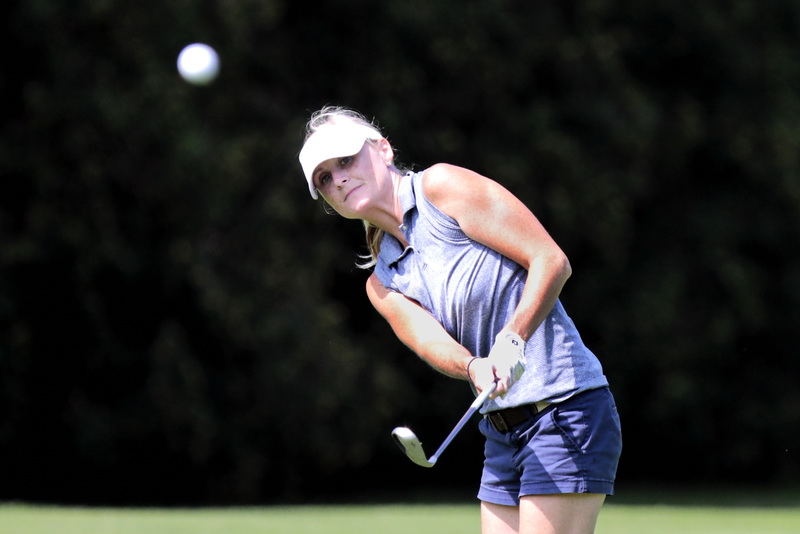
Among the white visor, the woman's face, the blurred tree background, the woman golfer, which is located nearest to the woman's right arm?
the woman golfer

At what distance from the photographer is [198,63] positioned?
10.7m

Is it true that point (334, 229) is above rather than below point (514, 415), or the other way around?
below

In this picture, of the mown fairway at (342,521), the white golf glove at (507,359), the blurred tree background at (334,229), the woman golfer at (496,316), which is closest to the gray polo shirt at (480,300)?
the woman golfer at (496,316)

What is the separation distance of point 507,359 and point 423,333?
1.20 feet

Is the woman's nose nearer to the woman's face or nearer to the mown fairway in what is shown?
the woman's face

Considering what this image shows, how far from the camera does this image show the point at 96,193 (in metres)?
11.0

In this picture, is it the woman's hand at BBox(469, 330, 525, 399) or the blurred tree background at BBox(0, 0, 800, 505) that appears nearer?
the woman's hand at BBox(469, 330, 525, 399)

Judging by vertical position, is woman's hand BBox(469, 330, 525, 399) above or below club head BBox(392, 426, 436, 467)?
above

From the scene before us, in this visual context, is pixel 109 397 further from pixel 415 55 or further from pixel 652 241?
pixel 652 241

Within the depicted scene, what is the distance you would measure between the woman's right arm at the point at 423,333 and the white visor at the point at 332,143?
0.37m

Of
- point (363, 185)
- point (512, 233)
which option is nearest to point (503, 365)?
point (512, 233)

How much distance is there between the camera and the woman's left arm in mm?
2900

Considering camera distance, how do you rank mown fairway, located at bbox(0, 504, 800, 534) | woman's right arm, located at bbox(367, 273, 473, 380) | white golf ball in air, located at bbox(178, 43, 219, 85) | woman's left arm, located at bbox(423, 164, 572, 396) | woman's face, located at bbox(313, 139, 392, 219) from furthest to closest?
white golf ball in air, located at bbox(178, 43, 219, 85)
mown fairway, located at bbox(0, 504, 800, 534)
woman's face, located at bbox(313, 139, 392, 219)
woman's right arm, located at bbox(367, 273, 473, 380)
woman's left arm, located at bbox(423, 164, 572, 396)

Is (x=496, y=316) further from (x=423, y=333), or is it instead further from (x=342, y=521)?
(x=342, y=521)
